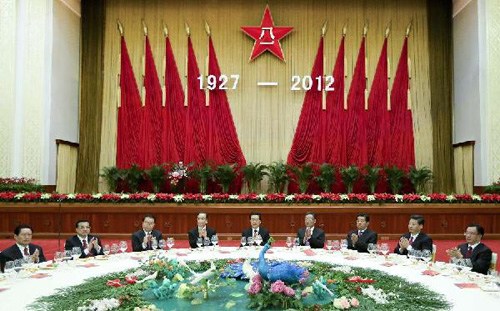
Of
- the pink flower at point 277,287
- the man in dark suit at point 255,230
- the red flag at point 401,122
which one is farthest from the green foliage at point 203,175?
the pink flower at point 277,287

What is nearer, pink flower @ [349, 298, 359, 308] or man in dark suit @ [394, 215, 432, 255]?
pink flower @ [349, 298, 359, 308]

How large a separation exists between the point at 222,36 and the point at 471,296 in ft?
33.4

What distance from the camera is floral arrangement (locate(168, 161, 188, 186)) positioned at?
10.9m

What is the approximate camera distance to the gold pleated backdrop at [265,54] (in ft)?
39.7

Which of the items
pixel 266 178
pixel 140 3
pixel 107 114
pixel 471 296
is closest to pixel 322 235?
pixel 471 296

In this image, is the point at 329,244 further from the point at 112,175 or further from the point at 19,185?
the point at 112,175

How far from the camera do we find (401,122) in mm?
11891

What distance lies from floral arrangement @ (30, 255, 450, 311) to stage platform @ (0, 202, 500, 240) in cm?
499

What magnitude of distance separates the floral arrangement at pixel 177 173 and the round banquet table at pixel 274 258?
6.22m

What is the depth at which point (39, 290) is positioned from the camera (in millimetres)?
3170

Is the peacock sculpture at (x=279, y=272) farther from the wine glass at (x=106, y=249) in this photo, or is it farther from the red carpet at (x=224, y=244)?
the red carpet at (x=224, y=244)

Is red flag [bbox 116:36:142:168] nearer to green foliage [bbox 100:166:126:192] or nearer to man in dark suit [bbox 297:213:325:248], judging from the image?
green foliage [bbox 100:166:126:192]

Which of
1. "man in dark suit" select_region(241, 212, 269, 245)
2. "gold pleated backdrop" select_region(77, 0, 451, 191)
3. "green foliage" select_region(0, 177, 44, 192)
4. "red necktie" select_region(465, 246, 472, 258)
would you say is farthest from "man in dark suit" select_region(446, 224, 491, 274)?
"green foliage" select_region(0, 177, 44, 192)

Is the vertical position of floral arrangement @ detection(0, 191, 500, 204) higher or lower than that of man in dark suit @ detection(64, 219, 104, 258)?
higher
